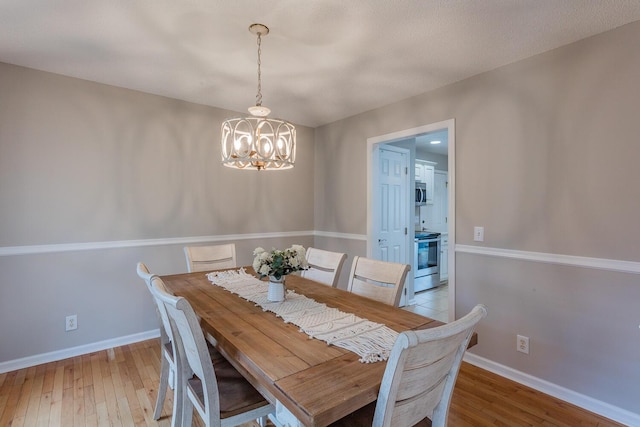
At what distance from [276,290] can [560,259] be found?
6.52 ft

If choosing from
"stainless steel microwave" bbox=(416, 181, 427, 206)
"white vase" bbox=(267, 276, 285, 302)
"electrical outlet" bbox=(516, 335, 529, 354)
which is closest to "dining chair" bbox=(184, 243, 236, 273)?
"white vase" bbox=(267, 276, 285, 302)

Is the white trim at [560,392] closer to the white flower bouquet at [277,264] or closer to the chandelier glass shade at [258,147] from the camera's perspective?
the white flower bouquet at [277,264]

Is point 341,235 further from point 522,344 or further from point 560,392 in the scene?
point 560,392

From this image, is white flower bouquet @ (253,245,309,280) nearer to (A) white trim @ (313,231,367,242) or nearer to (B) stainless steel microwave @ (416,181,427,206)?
(A) white trim @ (313,231,367,242)

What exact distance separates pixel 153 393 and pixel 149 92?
106 inches

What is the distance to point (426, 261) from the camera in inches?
193

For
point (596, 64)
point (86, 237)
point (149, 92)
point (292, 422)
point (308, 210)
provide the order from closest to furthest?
point (292, 422) → point (596, 64) → point (86, 237) → point (149, 92) → point (308, 210)

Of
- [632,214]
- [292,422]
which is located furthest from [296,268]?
[632,214]

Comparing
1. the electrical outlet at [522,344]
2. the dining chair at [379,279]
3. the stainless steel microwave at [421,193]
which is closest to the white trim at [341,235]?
the dining chair at [379,279]

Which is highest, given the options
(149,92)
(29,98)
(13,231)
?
(149,92)

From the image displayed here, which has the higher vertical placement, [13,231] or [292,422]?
[13,231]

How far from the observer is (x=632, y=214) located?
1897 millimetres

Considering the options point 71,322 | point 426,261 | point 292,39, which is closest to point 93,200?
point 71,322

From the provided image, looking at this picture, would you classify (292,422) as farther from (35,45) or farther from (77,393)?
(35,45)
